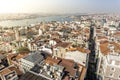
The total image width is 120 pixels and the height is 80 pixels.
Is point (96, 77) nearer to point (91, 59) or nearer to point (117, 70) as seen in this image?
point (117, 70)

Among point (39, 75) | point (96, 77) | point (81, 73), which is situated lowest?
point (96, 77)

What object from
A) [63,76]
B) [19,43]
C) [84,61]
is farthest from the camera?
[19,43]

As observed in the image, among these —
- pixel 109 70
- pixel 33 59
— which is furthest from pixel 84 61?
pixel 33 59

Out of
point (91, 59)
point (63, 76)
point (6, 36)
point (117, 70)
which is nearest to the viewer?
point (63, 76)

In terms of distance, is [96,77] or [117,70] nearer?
[117,70]

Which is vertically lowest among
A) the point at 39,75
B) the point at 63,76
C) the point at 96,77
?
the point at 96,77

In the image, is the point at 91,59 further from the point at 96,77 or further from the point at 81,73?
the point at 81,73

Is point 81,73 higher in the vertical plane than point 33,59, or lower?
lower

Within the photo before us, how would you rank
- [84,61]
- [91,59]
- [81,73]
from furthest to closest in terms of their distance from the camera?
[91,59] → [84,61] → [81,73]

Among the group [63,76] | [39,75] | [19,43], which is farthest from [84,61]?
[19,43]
